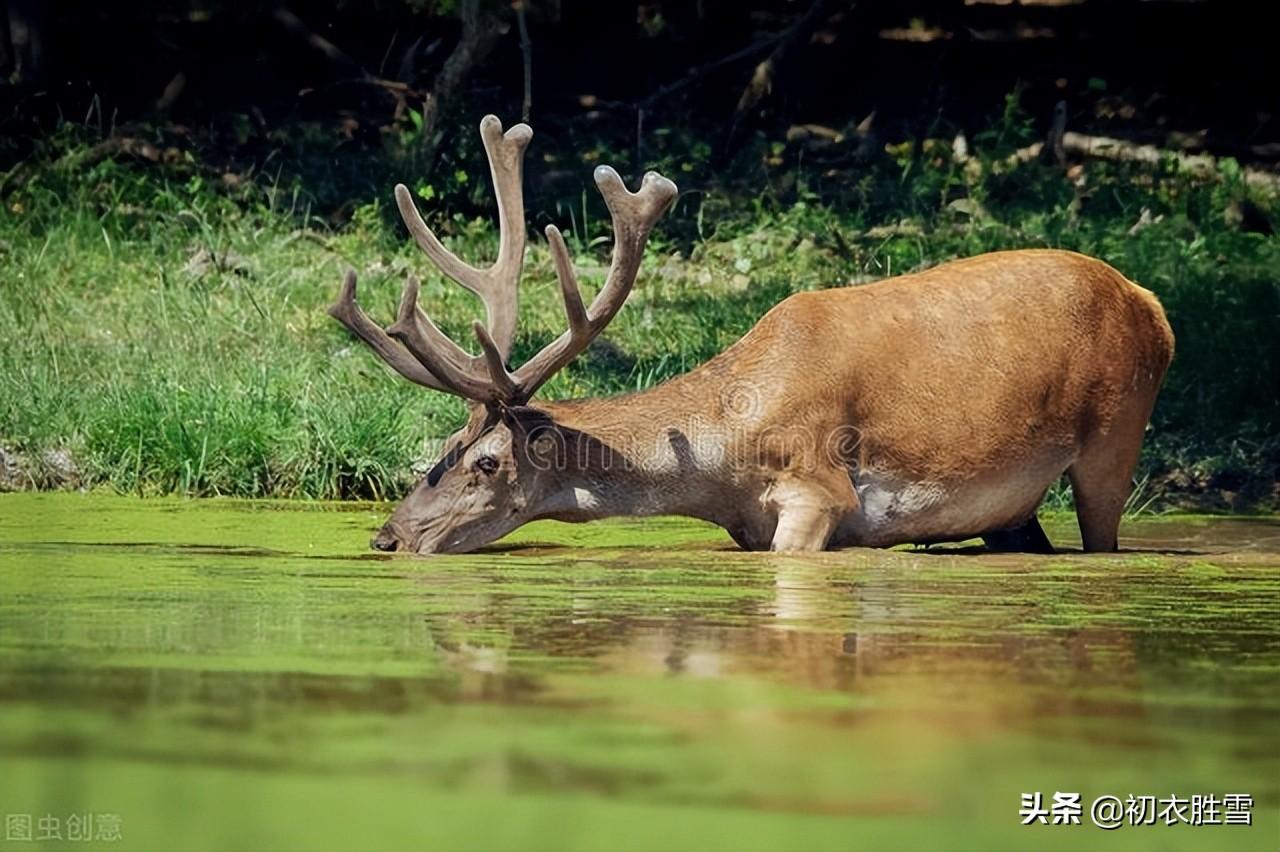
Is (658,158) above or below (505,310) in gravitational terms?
below

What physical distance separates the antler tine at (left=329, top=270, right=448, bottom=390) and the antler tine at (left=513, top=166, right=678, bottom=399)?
1.15 ft

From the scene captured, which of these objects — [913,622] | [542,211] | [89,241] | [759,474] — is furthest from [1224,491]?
[89,241]

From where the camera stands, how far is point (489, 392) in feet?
31.4

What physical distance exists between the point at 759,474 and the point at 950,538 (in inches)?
32.0

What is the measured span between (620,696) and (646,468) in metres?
3.80

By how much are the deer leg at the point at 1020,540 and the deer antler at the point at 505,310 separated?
5.60ft

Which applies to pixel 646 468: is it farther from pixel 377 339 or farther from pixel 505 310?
pixel 377 339

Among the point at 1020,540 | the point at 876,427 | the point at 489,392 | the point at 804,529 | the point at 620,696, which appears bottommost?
the point at 1020,540

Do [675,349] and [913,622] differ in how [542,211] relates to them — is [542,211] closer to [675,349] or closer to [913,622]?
[675,349]

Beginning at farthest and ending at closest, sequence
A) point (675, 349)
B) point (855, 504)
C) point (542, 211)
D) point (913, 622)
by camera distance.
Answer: point (542, 211) < point (675, 349) < point (855, 504) < point (913, 622)

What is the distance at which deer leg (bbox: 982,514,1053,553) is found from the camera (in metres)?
9.98

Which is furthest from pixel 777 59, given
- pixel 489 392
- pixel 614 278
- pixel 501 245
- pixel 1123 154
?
pixel 489 392

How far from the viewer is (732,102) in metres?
18.7

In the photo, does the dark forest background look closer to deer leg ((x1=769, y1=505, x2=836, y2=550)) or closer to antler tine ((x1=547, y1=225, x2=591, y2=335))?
antler tine ((x1=547, y1=225, x2=591, y2=335))
